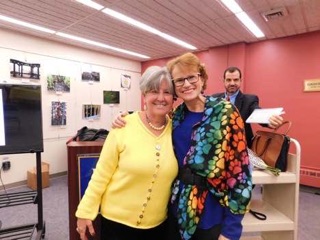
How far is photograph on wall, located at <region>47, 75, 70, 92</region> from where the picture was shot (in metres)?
4.43

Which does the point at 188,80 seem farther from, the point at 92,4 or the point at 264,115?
the point at 92,4

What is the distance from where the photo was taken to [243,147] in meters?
1.02

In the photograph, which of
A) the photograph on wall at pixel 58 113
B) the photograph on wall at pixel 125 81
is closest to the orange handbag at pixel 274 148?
the photograph on wall at pixel 58 113

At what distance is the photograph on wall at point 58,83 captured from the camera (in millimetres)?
4430

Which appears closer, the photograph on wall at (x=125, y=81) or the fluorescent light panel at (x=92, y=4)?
the fluorescent light panel at (x=92, y=4)

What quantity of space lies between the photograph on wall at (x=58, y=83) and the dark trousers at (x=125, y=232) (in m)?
3.83

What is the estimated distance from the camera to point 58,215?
3000mm

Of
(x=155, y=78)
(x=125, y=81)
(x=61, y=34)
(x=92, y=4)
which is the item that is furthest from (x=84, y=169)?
(x=125, y=81)

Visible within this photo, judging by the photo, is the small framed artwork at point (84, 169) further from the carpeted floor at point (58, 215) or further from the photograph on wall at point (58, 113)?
the photograph on wall at point (58, 113)

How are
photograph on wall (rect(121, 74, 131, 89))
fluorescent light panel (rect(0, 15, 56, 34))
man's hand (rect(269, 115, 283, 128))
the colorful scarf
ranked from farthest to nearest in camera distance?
1. photograph on wall (rect(121, 74, 131, 89))
2. fluorescent light panel (rect(0, 15, 56, 34))
3. man's hand (rect(269, 115, 283, 128))
4. the colorful scarf

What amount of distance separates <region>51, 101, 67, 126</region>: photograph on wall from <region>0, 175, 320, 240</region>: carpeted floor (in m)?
1.25

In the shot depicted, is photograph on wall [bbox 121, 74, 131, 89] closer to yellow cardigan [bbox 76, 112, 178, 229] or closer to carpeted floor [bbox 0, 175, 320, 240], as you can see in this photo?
carpeted floor [bbox 0, 175, 320, 240]

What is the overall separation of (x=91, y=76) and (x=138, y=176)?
4454mm

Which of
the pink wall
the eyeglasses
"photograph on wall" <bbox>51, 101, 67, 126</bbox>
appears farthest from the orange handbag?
"photograph on wall" <bbox>51, 101, 67, 126</bbox>
